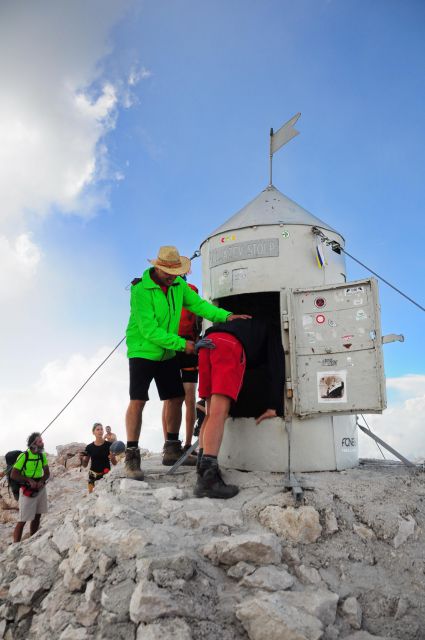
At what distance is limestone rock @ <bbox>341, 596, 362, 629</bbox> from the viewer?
3352 mm

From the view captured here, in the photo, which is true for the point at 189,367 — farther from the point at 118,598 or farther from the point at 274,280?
the point at 118,598

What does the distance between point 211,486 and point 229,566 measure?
1.10 m

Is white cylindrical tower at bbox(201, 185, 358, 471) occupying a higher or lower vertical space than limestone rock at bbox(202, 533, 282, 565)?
higher

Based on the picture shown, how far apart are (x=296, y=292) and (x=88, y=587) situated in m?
3.46

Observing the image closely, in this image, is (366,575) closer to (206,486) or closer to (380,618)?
(380,618)

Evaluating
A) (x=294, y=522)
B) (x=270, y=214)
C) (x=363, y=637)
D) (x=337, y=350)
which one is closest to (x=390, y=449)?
(x=337, y=350)

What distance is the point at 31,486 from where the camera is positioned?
30.8 feet

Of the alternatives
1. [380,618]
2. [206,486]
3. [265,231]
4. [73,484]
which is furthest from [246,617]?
[73,484]

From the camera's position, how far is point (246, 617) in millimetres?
3145

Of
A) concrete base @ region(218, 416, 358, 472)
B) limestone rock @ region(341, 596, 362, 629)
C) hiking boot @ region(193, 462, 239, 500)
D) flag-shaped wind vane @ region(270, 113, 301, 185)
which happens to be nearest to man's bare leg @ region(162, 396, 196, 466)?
concrete base @ region(218, 416, 358, 472)

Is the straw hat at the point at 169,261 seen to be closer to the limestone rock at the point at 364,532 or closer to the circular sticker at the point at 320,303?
the circular sticker at the point at 320,303

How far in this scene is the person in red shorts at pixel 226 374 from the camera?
15.6ft

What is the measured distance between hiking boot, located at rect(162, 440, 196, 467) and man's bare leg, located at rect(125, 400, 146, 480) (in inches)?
28.8

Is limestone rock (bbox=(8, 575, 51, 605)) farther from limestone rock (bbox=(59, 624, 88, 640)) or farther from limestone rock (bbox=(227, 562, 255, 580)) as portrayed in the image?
limestone rock (bbox=(227, 562, 255, 580))
